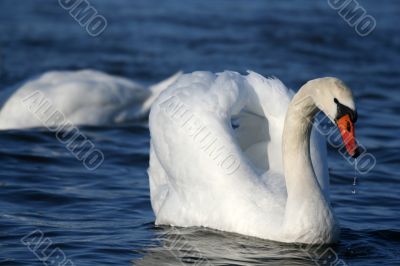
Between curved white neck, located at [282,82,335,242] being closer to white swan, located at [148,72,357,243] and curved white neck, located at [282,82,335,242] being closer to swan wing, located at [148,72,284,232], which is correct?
white swan, located at [148,72,357,243]

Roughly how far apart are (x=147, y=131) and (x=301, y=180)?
5.43 meters

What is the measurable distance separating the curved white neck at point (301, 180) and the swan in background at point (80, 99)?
4.97m

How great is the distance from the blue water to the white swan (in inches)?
6.6

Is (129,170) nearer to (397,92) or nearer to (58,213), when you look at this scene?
(58,213)

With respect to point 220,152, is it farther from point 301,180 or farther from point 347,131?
point 347,131

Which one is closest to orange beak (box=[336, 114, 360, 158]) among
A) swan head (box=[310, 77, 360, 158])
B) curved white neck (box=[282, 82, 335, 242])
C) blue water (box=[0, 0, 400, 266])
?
swan head (box=[310, 77, 360, 158])

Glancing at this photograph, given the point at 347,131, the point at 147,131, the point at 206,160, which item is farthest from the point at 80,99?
the point at 347,131

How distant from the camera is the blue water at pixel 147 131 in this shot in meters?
7.27

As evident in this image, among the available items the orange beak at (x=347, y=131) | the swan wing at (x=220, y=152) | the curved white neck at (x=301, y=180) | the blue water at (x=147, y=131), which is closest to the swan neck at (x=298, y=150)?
the curved white neck at (x=301, y=180)

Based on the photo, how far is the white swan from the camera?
23.3 ft

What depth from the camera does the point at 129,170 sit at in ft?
33.5

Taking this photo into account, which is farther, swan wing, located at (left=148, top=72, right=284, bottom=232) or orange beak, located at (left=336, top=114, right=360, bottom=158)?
swan wing, located at (left=148, top=72, right=284, bottom=232)

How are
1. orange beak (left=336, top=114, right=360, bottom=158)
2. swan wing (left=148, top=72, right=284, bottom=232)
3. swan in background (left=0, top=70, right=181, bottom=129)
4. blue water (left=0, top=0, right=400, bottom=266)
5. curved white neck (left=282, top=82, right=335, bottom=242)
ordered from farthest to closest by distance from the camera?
1. swan in background (left=0, top=70, right=181, bottom=129)
2. swan wing (left=148, top=72, right=284, bottom=232)
3. blue water (left=0, top=0, right=400, bottom=266)
4. curved white neck (left=282, top=82, right=335, bottom=242)
5. orange beak (left=336, top=114, right=360, bottom=158)

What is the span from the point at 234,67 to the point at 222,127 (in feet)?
26.3
